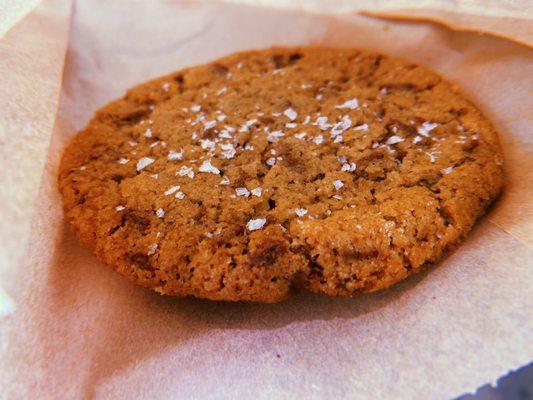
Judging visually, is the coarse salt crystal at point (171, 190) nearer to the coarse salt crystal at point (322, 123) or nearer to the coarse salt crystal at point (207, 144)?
the coarse salt crystal at point (207, 144)

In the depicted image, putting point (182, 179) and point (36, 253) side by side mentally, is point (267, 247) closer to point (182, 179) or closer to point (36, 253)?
point (182, 179)

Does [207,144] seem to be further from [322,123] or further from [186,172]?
[322,123]

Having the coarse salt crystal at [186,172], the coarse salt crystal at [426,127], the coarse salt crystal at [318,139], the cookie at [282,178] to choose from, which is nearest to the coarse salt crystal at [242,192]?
the cookie at [282,178]

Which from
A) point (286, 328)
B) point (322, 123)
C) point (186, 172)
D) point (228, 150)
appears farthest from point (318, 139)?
point (286, 328)

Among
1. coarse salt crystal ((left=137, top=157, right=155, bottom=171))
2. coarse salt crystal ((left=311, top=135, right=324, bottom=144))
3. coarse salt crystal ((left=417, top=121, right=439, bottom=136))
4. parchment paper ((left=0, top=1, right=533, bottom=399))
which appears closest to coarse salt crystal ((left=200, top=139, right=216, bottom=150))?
coarse salt crystal ((left=137, top=157, right=155, bottom=171))

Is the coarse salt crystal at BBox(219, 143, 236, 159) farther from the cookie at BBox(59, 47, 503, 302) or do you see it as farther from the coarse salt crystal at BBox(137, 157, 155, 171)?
the coarse salt crystal at BBox(137, 157, 155, 171)
